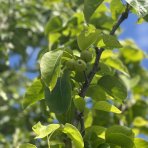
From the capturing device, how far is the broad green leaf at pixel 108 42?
1.51 meters

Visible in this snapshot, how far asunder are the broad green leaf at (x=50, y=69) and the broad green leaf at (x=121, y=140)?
Result: 0.78 ft

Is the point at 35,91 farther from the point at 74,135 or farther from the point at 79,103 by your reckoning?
the point at 74,135

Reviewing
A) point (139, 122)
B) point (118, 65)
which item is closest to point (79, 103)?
point (118, 65)

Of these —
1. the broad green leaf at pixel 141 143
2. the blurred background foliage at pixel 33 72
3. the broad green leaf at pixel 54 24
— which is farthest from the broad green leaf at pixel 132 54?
the broad green leaf at pixel 141 143

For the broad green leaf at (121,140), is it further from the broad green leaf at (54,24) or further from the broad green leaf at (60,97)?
the broad green leaf at (54,24)

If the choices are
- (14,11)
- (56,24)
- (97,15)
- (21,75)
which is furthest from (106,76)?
(21,75)

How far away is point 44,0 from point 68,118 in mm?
2150

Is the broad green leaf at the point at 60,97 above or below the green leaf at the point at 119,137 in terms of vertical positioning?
above

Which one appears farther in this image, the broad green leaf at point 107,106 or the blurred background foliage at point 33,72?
the blurred background foliage at point 33,72

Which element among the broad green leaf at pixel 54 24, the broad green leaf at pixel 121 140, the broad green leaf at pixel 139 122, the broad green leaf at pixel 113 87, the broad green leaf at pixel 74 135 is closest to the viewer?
the broad green leaf at pixel 74 135

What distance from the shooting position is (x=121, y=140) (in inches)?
58.4

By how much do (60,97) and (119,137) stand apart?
0.20 meters

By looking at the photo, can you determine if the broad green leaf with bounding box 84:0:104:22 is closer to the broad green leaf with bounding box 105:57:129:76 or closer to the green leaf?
the green leaf

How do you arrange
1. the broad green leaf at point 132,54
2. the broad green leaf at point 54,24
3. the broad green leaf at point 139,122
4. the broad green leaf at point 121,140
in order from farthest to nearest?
the broad green leaf at point 132,54 < the broad green leaf at point 139,122 < the broad green leaf at point 54,24 < the broad green leaf at point 121,140
